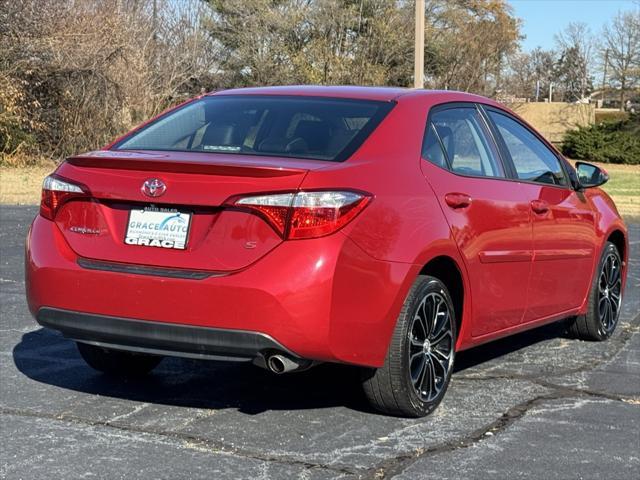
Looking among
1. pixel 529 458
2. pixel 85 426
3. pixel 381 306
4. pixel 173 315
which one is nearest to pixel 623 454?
pixel 529 458

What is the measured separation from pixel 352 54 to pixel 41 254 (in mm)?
35461

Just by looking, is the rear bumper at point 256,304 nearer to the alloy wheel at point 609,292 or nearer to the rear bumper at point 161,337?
the rear bumper at point 161,337

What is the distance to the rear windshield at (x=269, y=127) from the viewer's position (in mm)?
5180

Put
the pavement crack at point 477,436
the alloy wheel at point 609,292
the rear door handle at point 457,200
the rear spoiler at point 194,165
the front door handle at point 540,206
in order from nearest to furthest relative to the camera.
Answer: the pavement crack at point 477,436 → the rear spoiler at point 194,165 → the rear door handle at point 457,200 → the front door handle at point 540,206 → the alloy wheel at point 609,292

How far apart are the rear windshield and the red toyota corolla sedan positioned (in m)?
0.01

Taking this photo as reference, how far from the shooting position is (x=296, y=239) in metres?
4.57

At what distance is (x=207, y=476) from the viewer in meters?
4.23

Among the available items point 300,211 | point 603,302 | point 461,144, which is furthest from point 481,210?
point 603,302

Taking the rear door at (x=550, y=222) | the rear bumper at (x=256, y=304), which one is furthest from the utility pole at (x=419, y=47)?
the rear bumper at (x=256, y=304)

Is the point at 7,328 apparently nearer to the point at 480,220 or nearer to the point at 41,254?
the point at 41,254

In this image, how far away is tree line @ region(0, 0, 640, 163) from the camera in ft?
84.2

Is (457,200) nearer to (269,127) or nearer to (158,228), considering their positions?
(269,127)

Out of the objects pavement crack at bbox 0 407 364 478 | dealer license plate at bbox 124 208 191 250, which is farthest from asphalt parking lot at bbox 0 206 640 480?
dealer license plate at bbox 124 208 191 250

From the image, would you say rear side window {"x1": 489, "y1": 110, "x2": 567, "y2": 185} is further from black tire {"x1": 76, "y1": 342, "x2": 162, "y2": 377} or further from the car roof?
black tire {"x1": 76, "y1": 342, "x2": 162, "y2": 377}
